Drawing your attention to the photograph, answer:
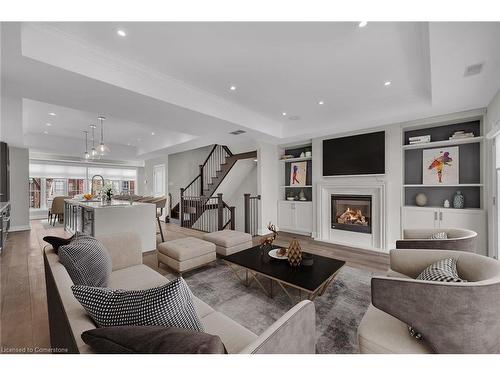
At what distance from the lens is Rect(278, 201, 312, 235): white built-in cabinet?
207 inches

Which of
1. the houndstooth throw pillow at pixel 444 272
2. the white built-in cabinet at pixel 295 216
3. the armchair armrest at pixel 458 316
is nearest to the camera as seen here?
the armchair armrest at pixel 458 316

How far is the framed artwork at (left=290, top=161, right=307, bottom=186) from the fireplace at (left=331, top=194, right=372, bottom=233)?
0.94 m

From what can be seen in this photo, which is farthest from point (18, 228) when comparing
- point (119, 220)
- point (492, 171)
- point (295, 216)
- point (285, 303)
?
point (492, 171)

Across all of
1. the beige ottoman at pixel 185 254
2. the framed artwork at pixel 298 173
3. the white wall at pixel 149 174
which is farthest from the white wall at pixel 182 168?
the beige ottoman at pixel 185 254

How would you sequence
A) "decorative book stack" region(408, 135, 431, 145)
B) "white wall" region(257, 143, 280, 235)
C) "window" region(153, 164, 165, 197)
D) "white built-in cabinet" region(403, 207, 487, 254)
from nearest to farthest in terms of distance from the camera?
"white built-in cabinet" region(403, 207, 487, 254), "decorative book stack" region(408, 135, 431, 145), "white wall" region(257, 143, 280, 235), "window" region(153, 164, 165, 197)

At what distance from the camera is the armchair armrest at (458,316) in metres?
1.01

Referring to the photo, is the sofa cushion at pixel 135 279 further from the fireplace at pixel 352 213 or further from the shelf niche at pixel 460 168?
the shelf niche at pixel 460 168

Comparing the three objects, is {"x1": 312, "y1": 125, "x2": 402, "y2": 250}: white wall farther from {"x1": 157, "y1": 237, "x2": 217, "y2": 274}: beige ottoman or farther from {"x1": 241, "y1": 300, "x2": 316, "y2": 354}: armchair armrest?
{"x1": 241, "y1": 300, "x2": 316, "y2": 354}: armchair armrest

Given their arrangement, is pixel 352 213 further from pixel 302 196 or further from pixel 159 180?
pixel 159 180

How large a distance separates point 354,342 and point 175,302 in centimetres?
155

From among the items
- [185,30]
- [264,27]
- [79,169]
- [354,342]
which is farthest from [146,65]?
[79,169]

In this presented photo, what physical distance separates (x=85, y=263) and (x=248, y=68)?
8.54ft

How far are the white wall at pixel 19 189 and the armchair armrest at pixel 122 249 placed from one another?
20.8ft

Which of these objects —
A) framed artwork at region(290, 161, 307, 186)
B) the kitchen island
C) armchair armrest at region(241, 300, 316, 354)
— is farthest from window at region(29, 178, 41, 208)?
armchair armrest at region(241, 300, 316, 354)
